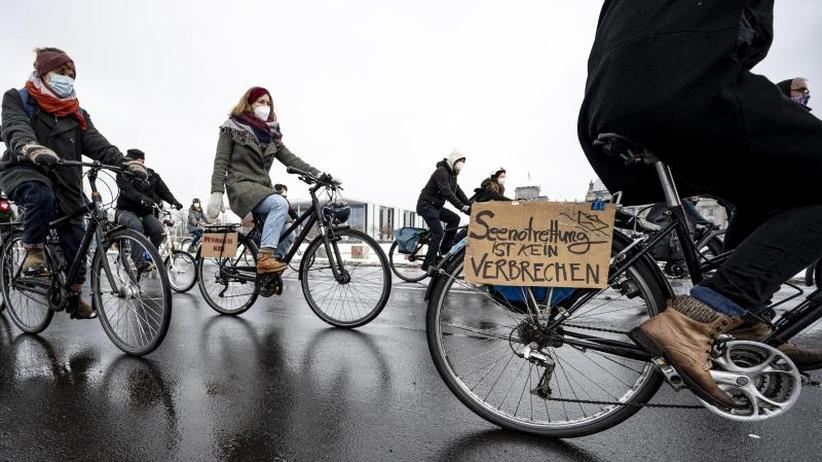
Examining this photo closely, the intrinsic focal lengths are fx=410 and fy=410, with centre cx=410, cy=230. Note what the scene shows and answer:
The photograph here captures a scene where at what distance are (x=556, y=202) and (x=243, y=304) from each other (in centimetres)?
354

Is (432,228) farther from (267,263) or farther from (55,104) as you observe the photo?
(55,104)

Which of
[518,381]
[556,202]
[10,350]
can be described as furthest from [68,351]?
[556,202]

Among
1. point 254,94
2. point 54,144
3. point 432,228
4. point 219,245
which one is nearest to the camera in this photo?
point 54,144

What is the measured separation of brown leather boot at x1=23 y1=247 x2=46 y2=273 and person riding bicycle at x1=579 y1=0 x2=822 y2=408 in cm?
391

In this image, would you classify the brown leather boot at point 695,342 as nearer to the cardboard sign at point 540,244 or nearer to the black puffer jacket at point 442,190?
the cardboard sign at point 540,244

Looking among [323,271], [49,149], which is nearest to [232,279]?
[323,271]

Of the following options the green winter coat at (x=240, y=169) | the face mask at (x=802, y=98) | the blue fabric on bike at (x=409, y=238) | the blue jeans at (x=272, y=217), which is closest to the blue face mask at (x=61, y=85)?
the green winter coat at (x=240, y=169)

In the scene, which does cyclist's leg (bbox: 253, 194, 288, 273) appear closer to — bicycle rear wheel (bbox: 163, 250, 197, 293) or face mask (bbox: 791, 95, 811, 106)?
bicycle rear wheel (bbox: 163, 250, 197, 293)

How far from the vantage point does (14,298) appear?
3543 mm

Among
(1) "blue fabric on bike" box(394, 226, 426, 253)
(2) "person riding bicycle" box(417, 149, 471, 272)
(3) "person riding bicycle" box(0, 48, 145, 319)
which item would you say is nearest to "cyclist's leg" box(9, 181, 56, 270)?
(3) "person riding bicycle" box(0, 48, 145, 319)

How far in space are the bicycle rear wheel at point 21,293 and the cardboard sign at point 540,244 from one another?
132 inches

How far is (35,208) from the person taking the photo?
9.55 ft

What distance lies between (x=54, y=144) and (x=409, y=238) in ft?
16.2

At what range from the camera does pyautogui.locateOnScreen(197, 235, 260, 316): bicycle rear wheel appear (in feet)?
13.1
